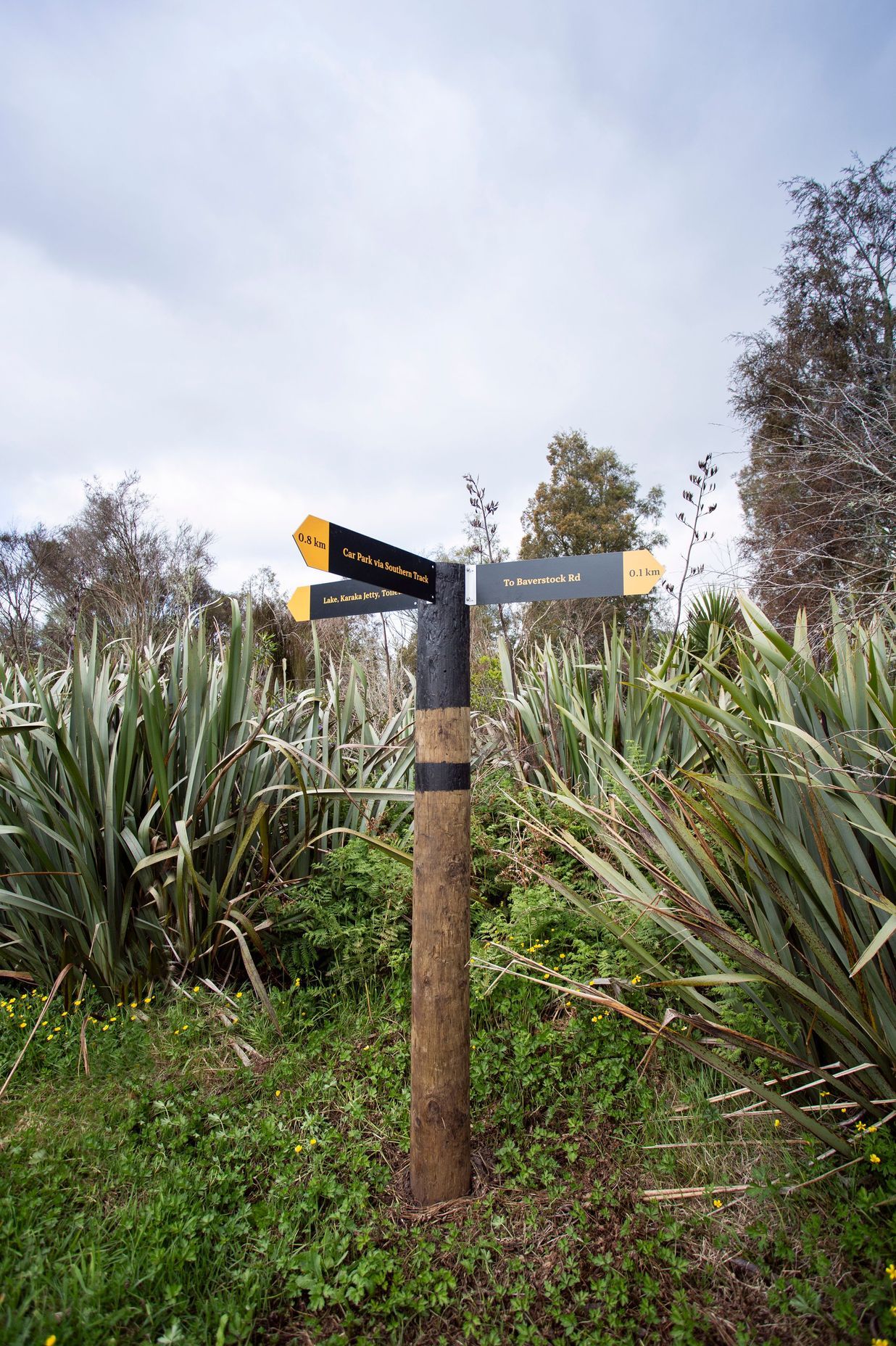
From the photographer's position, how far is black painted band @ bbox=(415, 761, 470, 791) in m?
1.81

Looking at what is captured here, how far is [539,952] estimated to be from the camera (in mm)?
2641

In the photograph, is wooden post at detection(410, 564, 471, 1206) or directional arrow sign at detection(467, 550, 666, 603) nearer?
wooden post at detection(410, 564, 471, 1206)

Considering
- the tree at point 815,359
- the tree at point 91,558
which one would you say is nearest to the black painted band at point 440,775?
the tree at point 815,359

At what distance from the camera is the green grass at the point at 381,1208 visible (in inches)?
54.4

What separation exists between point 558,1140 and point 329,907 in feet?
3.95

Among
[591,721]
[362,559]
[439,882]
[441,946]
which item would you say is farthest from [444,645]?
[591,721]

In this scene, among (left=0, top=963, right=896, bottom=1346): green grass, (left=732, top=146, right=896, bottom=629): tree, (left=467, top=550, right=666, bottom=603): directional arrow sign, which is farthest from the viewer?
(left=732, top=146, right=896, bottom=629): tree

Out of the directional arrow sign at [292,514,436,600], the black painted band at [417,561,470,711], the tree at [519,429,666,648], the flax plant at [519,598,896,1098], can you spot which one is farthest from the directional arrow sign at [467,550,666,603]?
the tree at [519,429,666,648]

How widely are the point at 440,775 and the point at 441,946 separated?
1.46 feet

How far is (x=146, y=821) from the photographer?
2543mm

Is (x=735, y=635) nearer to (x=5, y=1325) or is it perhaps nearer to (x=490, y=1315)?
(x=490, y=1315)

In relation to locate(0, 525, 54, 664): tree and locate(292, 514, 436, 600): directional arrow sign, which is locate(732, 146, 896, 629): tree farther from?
locate(0, 525, 54, 664): tree

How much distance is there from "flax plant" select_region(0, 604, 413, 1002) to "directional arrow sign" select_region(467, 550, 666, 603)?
1048 millimetres

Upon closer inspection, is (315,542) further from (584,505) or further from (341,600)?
(584,505)
